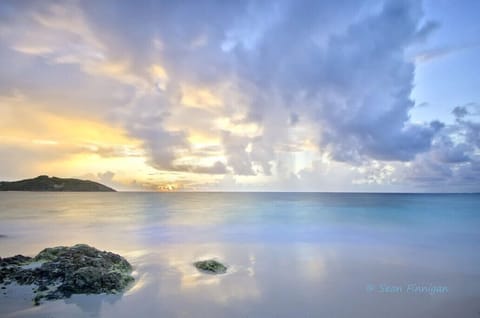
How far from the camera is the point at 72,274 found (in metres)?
10.5

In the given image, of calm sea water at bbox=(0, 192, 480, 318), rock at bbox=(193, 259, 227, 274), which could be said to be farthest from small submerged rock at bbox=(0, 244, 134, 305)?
rock at bbox=(193, 259, 227, 274)

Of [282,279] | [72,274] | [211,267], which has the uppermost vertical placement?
[72,274]

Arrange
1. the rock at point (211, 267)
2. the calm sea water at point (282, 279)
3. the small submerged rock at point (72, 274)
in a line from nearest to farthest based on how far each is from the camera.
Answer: the calm sea water at point (282, 279) → the small submerged rock at point (72, 274) → the rock at point (211, 267)

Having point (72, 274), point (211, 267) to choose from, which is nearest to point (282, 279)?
point (211, 267)

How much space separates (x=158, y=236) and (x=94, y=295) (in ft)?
49.1

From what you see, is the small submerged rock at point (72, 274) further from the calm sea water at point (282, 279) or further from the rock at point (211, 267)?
the rock at point (211, 267)

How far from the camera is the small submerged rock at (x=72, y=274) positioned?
9.95 metres

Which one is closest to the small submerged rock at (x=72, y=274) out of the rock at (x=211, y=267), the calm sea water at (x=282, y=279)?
the calm sea water at (x=282, y=279)

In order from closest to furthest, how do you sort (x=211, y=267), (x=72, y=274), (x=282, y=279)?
(x=72, y=274) → (x=282, y=279) → (x=211, y=267)

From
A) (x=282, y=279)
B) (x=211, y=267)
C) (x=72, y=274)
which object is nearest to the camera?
(x=72, y=274)

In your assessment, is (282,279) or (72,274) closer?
(72,274)

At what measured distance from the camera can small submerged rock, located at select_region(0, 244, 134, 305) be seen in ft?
32.6

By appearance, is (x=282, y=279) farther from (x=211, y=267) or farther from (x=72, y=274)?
(x=72, y=274)

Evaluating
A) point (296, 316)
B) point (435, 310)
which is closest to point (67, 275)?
point (296, 316)
